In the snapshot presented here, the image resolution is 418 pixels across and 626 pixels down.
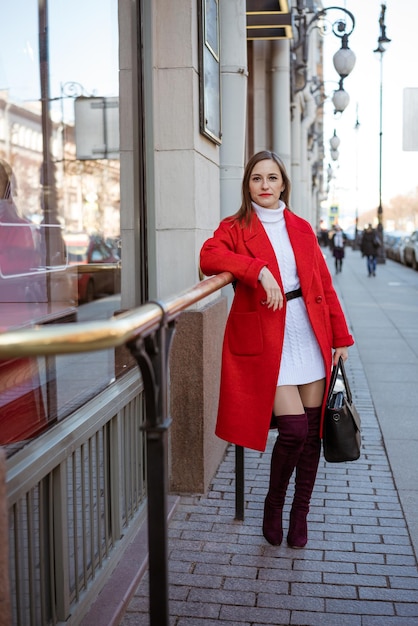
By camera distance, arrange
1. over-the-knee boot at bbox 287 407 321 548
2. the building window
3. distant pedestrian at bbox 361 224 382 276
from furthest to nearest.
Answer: distant pedestrian at bbox 361 224 382 276, the building window, over-the-knee boot at bbox 287 407 321 548

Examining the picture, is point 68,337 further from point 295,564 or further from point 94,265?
point 94,265

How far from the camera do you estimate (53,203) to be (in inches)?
337

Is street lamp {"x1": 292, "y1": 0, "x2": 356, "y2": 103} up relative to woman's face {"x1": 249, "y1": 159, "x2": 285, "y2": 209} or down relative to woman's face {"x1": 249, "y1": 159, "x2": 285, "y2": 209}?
up

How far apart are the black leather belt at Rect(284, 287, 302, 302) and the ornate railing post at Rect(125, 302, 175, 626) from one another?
5.93 ft

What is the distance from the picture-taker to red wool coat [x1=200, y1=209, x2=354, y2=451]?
3.96 m

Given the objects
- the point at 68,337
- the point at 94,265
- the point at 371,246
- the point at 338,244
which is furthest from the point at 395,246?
the point at 68,337

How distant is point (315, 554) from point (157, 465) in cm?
218

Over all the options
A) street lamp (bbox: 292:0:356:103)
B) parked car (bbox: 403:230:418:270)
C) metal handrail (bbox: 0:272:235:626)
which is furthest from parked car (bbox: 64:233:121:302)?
parked car (bbox: 403:230:418:270)

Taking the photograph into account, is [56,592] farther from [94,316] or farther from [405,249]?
[405,249]

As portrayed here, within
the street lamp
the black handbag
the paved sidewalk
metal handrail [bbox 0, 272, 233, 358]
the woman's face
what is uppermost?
the street lamp

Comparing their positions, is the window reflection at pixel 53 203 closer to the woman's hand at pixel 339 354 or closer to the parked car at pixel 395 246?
the woman's hand at pixel 339 354

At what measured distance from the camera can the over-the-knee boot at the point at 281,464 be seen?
404 cm

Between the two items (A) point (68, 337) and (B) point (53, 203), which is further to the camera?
(B) point (53, 203)

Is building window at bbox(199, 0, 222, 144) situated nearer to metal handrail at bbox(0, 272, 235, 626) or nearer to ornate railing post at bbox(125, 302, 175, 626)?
metal handrail at bbox(0, 272, 235, 626)
